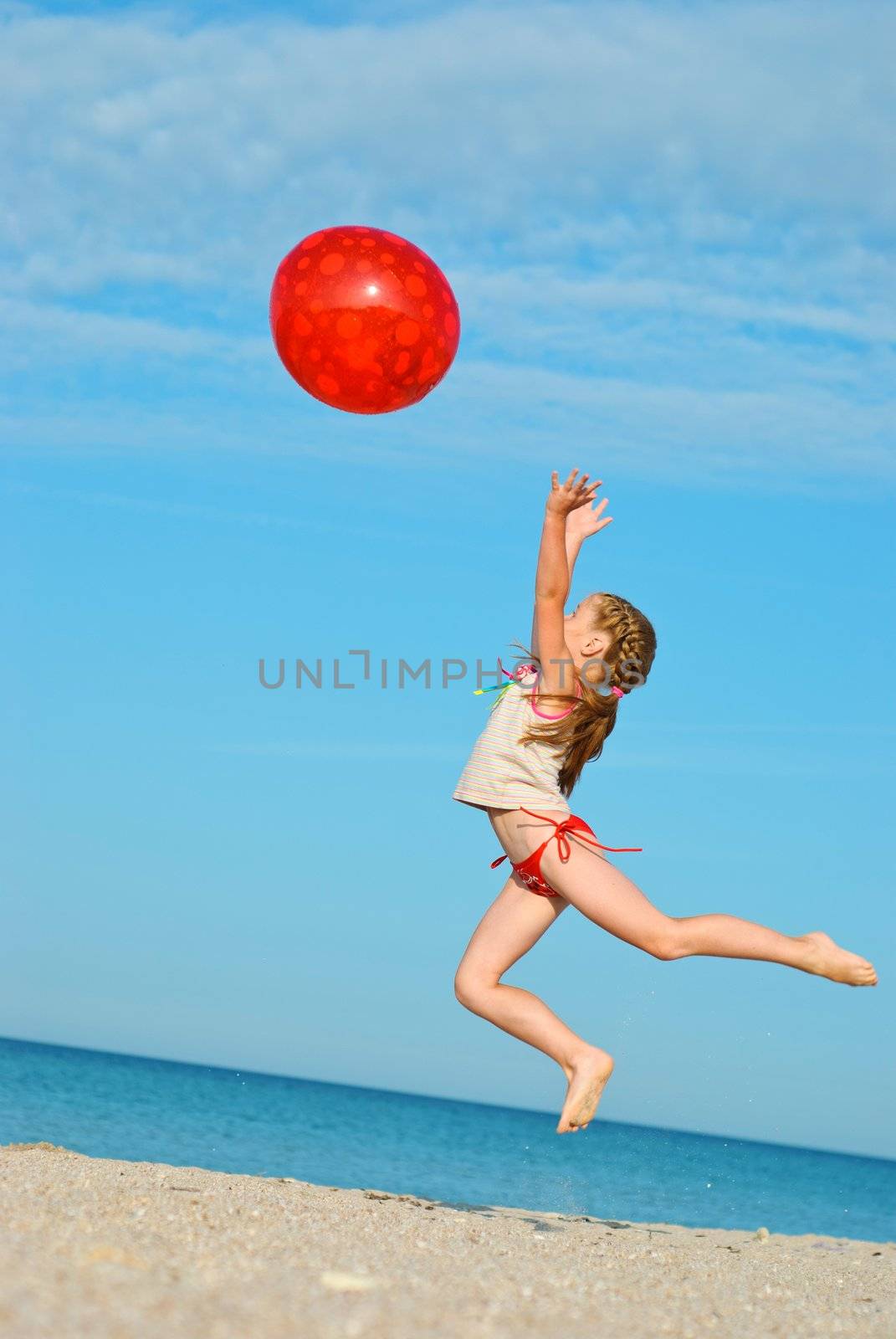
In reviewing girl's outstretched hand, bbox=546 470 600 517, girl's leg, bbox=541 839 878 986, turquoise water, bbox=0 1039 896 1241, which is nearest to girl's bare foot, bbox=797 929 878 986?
girl's leg, bbox=541 839 878 986

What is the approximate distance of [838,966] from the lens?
5.15 m

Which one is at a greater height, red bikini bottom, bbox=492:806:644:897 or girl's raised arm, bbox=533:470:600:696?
girl's raised arm, bbox=533:470:600:696

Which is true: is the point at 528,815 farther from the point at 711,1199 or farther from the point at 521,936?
the point at 711,1199

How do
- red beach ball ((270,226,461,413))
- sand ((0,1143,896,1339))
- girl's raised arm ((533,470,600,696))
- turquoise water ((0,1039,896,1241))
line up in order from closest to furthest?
sand ((0,1143,896,1339)), girl's raised arm ((533,470,600,696)), red beach ball ((270,226,461,413)), turquoise water ((0,1039,896,1241))

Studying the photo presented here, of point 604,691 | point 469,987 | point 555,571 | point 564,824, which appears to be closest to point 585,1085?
point 469,987

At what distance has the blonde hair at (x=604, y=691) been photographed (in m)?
5.46

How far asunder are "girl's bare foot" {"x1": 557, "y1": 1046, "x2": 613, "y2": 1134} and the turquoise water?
10208mm

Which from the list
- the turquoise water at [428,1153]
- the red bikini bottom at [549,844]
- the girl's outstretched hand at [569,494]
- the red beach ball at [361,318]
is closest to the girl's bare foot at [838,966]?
the red bikini bottom at [549,844]

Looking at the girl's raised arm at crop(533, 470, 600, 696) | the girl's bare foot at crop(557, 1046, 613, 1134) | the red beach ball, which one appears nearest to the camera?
the girl's bare foot at crop(557, 1046, 613, 1134)

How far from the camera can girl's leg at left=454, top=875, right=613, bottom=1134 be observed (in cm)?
509

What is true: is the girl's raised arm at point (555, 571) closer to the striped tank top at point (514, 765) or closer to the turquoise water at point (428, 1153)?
the striped tank top at point (514, 765)

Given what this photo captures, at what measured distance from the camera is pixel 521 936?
17.8ft

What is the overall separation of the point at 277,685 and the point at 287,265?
201 centimetres

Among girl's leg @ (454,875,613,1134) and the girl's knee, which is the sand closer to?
girl's leg @ (454,875,613,1134)
